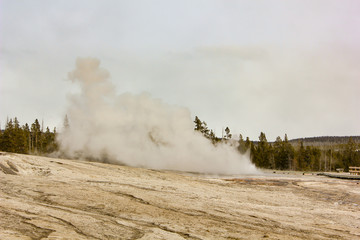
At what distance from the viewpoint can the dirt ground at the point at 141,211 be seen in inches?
469

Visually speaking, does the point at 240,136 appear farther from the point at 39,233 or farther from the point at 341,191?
the point at 39,233

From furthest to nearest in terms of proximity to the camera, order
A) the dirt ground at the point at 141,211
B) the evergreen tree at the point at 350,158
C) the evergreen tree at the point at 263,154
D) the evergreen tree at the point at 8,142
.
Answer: the evergreen tree at the point at 350,158 → the evergreen tree at the point at 263,154 → the evergreen tree at the point at 8,142 → the dirt ground at the point at 141,211

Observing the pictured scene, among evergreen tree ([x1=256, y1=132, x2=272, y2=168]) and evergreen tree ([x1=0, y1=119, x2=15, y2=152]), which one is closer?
evergreen tree ([x1=0, y1=119, x2=15, y2=152])

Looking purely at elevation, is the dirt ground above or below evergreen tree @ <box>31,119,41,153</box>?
below

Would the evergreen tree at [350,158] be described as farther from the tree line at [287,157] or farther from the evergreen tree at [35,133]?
the evergreen tree at [35,133]

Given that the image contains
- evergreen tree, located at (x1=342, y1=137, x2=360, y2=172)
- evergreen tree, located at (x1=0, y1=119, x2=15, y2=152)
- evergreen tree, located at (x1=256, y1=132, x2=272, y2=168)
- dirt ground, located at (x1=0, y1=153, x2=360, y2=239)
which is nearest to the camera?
dirt ground, located at (x1=0, y1=153, x2=360, y2=239)

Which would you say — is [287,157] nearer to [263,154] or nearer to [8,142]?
[263,154]

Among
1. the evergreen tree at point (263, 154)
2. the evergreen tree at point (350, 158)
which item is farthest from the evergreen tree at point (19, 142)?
the evergreen tree at point (350, 158)

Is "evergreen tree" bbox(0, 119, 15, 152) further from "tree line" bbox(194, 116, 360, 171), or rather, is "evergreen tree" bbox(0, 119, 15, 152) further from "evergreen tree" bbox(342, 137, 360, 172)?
"evergreen tree" bbox(342, 137, 360, 172)

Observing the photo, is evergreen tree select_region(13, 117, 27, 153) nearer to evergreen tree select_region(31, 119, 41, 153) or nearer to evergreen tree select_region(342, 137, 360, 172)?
evergreen tree select_region(31, 119, 41, 153)

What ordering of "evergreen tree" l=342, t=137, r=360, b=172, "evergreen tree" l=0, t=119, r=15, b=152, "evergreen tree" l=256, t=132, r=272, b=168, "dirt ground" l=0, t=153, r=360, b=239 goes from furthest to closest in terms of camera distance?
"evergreen tree" l=342, t=137, r=360, b=172 < "evergreen tree" l=256, t=132, r=272, b=168 < "evergreen tree" l=0, t=119, r=15, b=152 < "dirt ground" l=0, t=153, r=360, b=239

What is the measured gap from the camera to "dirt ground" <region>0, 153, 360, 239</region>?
11922 millimetres

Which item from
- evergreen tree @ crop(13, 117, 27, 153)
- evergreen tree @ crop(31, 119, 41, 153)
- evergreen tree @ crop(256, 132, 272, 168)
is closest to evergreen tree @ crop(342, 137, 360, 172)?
evergreen tree @ crop(256, 132, 272, 168)

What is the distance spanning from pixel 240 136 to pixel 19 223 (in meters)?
90.9
